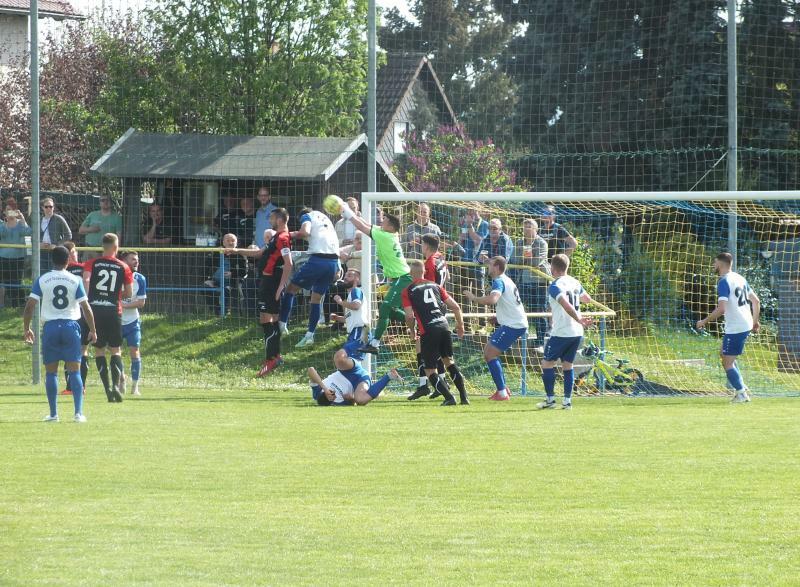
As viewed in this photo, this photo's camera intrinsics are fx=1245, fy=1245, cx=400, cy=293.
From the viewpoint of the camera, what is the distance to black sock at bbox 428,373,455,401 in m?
14.9

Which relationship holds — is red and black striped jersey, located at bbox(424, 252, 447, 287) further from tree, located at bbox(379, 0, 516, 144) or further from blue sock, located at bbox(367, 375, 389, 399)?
tree, located at bbox(379, 0, 516, 144)

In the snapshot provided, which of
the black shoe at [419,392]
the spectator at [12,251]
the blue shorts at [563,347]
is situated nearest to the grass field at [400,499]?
the blue shorts at [563,347]

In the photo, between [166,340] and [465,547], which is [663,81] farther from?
[465,547]

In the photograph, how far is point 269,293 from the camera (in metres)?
16.6

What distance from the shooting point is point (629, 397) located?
16516 mm

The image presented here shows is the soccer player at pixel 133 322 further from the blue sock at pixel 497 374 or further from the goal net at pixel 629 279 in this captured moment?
the blue sock at pixel 497 374

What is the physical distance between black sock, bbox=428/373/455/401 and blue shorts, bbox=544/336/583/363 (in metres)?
1.28

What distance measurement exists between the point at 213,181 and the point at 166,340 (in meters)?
3.64

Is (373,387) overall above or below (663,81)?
below

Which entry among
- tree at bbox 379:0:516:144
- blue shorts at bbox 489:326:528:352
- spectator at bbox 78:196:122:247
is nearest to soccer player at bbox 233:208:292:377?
blue shorts at bbox 489:326:528:352

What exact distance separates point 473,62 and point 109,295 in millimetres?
12888

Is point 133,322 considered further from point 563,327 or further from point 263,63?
point 263,63

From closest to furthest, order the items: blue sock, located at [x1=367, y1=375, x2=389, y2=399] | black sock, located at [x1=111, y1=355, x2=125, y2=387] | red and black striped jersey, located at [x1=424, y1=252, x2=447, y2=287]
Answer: blue sock, located at [x1=367, y1=375, x2=389, y2=399], black sock, located at [x1=111, y1=355, x2=125, y2=387], red and black striped jersey, located at [x1=424, y1=252, x2=447, y2=287]

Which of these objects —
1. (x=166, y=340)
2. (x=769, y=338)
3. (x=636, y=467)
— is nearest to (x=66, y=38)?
(x=166, y=340)
